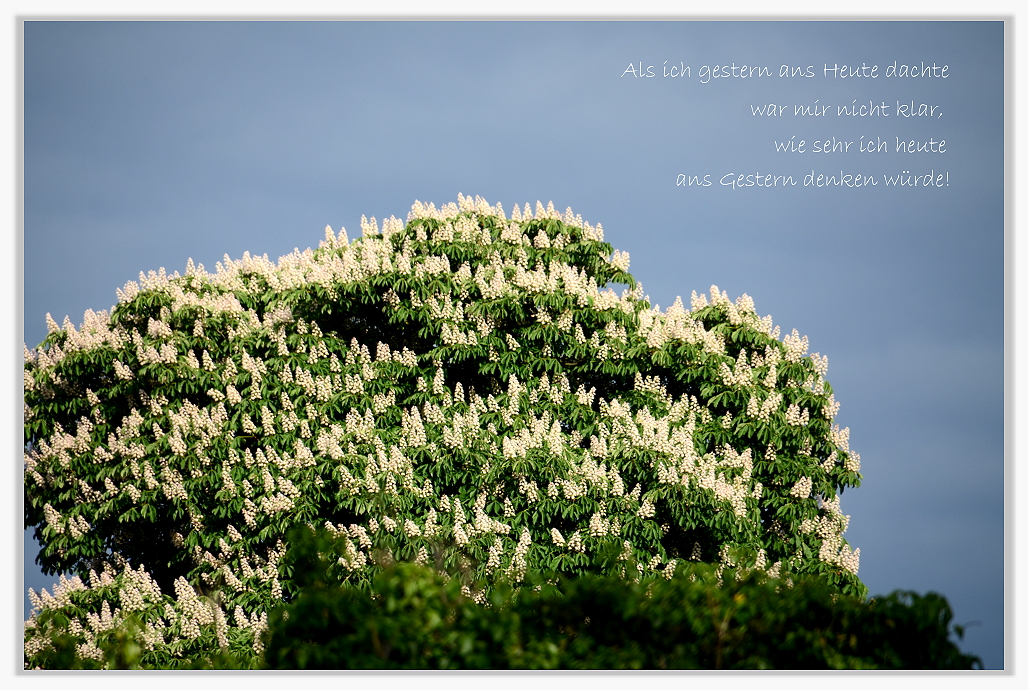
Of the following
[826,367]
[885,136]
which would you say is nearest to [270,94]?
[885,136]

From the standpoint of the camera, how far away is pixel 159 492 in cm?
797

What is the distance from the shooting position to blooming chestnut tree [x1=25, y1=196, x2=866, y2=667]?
7.43m

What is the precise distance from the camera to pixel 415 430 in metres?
7.70

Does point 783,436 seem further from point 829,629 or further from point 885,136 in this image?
point 829,629

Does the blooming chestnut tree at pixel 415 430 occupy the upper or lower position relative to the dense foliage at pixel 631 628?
upper

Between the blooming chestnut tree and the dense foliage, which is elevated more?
the blooming chestnut tree

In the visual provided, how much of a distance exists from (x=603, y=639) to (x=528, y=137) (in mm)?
4794

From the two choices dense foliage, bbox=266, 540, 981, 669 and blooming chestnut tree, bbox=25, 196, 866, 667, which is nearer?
dense foliage, bbox=266, 540, 981, 669

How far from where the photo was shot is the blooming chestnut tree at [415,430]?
743cm

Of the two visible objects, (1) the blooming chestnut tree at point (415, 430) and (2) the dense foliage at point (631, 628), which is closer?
(2) the dense foliage at point (631, 628)

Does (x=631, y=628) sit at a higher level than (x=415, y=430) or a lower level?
lower

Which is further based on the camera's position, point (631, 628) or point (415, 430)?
point (415, 430)
